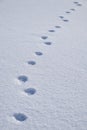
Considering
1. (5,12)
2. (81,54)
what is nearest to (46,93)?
(81,54)

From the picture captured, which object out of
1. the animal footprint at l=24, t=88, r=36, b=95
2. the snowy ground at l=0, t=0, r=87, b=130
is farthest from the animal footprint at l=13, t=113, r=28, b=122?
the animal footprint at l=24, t=88, r=36, b=95

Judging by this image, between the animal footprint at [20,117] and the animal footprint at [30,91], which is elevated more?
the animal footprint at [30,91]

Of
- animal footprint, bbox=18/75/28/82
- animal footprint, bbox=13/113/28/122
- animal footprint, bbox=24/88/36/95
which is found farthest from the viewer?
animal footprint, bbox=18/75/28/82

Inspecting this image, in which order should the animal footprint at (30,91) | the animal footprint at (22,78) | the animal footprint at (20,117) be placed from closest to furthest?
the animal footprint at (20,117)
the animal footprint at (30,91)
the animal footprint at (22,78)

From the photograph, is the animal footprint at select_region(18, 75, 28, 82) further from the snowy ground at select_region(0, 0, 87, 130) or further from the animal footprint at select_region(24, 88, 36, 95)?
the animal footprint at select_region(24, 88, 36, 95)

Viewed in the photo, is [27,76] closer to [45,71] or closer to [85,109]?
[45,71]

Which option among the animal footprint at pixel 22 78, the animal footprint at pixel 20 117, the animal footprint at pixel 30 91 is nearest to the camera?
the animal footprint at pixel 20 117

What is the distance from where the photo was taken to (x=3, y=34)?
227 cm

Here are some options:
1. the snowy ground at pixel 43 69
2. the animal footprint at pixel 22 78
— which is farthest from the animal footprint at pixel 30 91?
the animal footprint at pixel 22 78

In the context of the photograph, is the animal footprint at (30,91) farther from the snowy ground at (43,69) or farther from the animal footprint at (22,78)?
the animal footprint at (22,78)

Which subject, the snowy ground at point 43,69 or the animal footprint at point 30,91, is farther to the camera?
the animal footprint at point 30,91

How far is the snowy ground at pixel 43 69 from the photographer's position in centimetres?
132

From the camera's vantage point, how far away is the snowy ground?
4.32 ft

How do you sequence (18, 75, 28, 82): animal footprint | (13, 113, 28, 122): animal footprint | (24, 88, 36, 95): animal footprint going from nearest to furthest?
(13, 113, 28, 122): animal footprint → (24, 88, 36, 95): animal footprint → (18, 75, 28, 82): animal footprint
